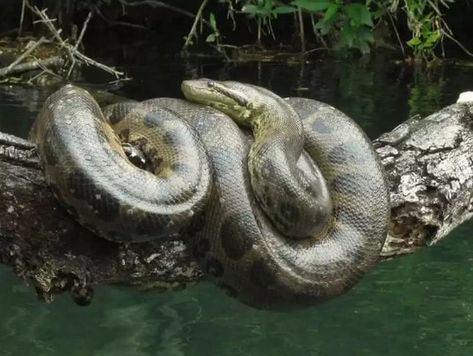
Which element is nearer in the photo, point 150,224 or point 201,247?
point 150,224

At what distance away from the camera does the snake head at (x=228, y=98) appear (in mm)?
4062

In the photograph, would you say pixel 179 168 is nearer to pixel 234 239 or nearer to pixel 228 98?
pixel 234 239

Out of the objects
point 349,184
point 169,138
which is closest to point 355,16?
point 349,184

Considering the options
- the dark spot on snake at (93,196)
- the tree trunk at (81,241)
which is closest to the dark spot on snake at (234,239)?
the tree trunk at (81,241)

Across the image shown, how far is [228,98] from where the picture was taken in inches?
161

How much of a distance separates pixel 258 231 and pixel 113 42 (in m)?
15.2

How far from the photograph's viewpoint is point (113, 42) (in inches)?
720

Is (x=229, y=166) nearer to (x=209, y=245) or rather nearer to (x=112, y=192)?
(x=209, y=245)

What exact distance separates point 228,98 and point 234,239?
805mm

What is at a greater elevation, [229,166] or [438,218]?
[229,166]

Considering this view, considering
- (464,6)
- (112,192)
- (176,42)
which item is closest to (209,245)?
(112,192)

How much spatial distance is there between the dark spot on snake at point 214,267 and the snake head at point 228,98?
75 cm

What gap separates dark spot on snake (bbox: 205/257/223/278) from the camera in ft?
11.8

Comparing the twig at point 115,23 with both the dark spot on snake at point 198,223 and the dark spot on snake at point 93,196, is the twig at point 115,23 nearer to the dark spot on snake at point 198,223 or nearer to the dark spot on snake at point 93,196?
the dark spot on snake at point 198,223
